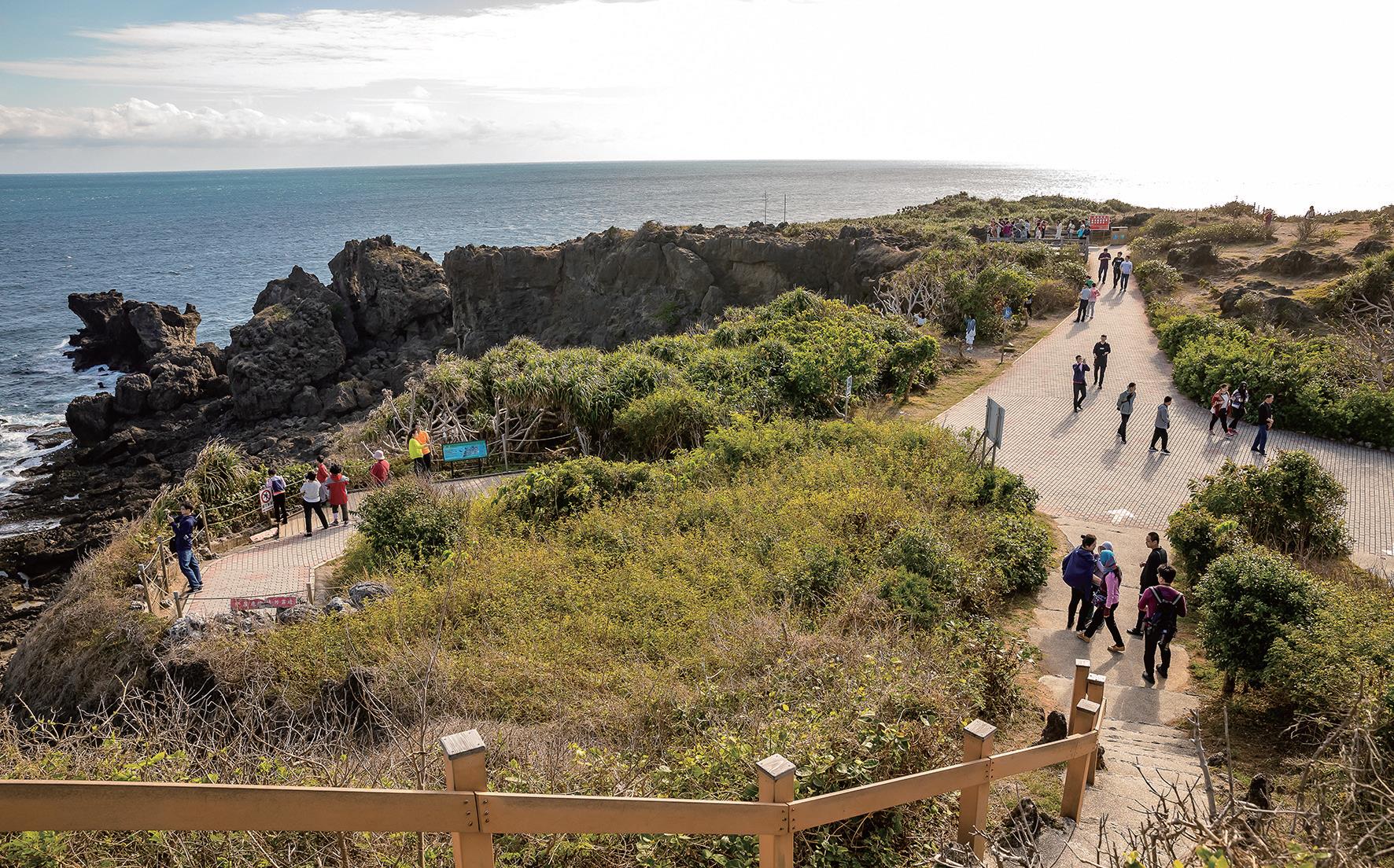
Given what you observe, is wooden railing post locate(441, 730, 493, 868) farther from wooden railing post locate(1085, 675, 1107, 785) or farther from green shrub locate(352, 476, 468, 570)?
green shrub locate(352, 476, 468, 570)

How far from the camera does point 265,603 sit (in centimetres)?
1174

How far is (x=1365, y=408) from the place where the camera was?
18.0 meters

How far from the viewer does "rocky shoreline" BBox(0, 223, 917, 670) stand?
33.6 meters

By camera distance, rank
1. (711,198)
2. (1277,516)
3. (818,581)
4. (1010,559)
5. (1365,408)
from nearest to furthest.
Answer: (818,581)
(1010,559)
(1277,516)
(1365,408)
(711,198)

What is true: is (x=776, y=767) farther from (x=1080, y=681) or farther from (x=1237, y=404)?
(x=1237, y=404)

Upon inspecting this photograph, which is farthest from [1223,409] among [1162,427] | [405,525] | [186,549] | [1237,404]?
[186,549]

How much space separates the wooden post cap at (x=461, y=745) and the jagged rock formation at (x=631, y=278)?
43467 millimetres

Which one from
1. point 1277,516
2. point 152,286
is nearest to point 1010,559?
point 1277,516

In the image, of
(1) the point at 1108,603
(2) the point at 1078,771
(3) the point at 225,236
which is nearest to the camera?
(2) the point at 1078,771

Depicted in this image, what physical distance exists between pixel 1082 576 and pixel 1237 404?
1169 centimetres

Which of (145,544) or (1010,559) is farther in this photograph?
(145,544)

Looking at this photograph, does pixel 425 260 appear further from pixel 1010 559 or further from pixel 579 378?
pixel 1010 559

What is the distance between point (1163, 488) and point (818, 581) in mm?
9959

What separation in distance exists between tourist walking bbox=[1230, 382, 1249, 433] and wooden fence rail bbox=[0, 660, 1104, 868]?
18301mm
